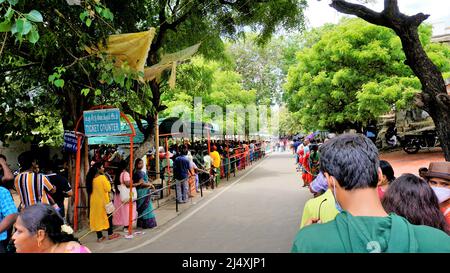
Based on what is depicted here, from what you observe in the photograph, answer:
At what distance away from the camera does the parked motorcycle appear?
21.4m

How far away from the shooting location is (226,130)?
1101 inches

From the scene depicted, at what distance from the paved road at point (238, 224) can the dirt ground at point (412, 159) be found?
5875 millimetres

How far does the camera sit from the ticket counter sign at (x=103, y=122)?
701 centimetres

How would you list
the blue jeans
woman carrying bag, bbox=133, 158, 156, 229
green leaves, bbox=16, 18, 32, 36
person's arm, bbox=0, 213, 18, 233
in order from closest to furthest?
green leaves, bbox=16, 18, 32, 36 < person's arm, bbox=0, 213, 18, 233 < woman carrying bag, bbox=133, 158, 156, 229 < the blue jeans

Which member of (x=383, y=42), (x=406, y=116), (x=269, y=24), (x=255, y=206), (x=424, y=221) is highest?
(x=383, y=42)

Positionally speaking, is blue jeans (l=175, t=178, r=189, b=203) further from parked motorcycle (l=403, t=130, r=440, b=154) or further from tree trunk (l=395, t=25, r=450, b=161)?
parked motorcycle (l=403, t=130, r=440, b=154)

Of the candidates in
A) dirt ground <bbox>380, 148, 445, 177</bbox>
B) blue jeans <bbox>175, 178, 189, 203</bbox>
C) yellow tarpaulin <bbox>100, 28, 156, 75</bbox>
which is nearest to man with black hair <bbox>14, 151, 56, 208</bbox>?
yellow tarpaulin <bbox>100, 28, 156, 75</bbox>

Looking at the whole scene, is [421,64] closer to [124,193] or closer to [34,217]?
[34,217]

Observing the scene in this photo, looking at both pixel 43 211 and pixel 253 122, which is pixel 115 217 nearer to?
pixel 43 211

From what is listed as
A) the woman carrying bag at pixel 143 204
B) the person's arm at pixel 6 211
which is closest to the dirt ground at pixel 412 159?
the woman carrying bag at pixel 143 204

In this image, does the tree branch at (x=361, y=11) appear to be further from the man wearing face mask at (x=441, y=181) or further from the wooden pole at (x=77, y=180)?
the wooden pole at (x=77, y=180)

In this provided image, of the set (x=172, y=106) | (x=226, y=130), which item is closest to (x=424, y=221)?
(x=172, y=106)

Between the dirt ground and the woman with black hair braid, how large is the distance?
16.0m

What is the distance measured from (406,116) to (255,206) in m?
17.8
